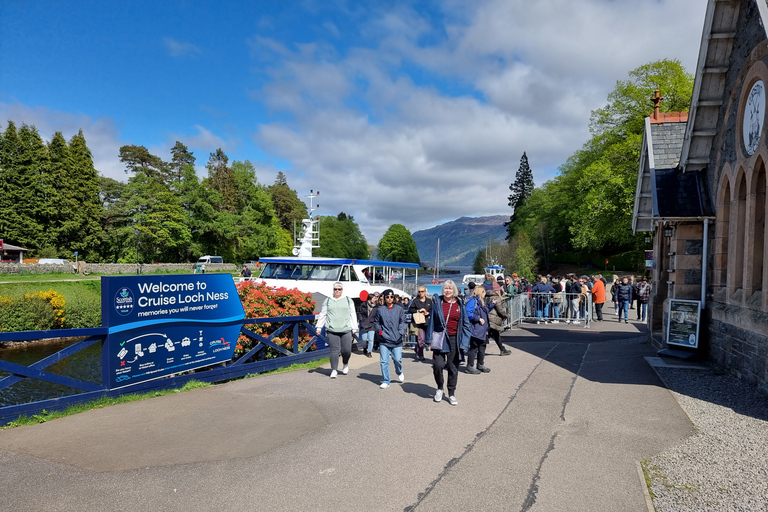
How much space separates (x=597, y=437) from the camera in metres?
6.05

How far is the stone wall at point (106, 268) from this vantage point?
38938 mm

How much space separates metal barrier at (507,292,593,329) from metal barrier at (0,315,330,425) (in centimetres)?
1012

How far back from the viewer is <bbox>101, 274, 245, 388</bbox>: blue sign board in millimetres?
7309

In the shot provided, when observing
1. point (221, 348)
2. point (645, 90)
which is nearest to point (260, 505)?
point (221, 348)

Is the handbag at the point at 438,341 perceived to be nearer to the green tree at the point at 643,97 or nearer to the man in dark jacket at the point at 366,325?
the man in dark jacket at the point at 366,325

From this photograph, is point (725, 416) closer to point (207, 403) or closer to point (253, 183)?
point (207, 403)

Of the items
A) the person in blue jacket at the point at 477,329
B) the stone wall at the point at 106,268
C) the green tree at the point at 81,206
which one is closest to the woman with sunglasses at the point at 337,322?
the person in blue jacket at the point at 477,329

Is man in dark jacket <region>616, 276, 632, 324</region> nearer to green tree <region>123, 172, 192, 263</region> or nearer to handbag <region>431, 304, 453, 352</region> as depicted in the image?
handbag <region>431, 304, 453, 352</region>

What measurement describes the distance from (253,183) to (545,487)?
74863mm

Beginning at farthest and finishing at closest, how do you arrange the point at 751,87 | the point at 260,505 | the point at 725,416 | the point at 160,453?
the point at 751,87
the point at 725,416
the point at 160,453
the point at 260,505

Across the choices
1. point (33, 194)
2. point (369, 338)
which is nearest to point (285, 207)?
point (33, 194)

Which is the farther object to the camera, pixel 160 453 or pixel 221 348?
pixel 221 348

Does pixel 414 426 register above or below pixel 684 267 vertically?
below

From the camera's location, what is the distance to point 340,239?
10562 cm
